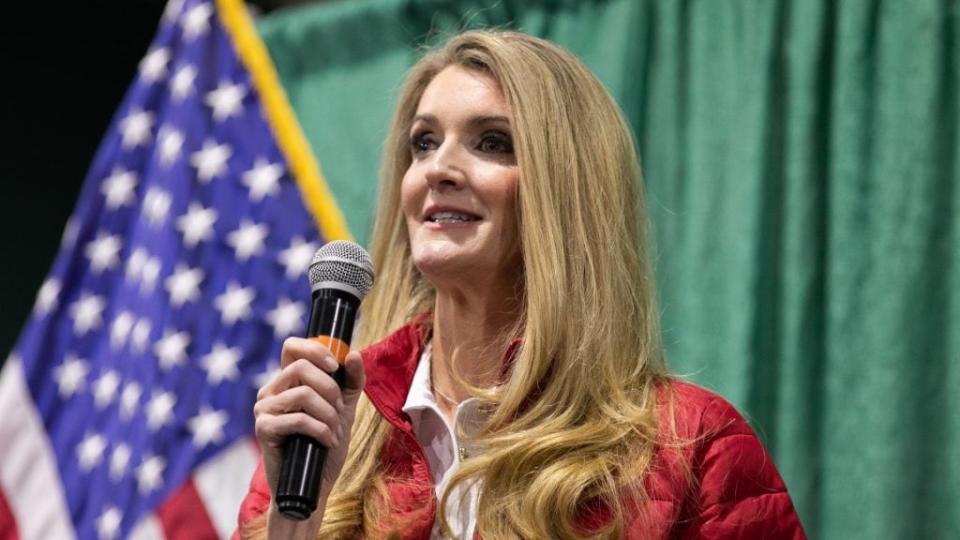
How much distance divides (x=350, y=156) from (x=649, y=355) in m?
1.41

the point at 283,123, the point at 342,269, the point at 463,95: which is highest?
the point at 283,123

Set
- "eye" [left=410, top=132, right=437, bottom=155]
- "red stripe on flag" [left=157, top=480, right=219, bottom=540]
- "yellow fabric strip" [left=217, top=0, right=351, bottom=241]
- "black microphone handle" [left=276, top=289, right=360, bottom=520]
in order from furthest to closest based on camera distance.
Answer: "yellow fabric strip" [left=217, top=0, right=351, bottom=241] < "red stripe on flag" [left=157, top=480, right=219, bottom=540] < "eye" [left=410, top=132, right=437, bottom=155] < "black microphone handle" [left=276, top=289, right=360, bottom=520]

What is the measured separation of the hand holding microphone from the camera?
131 cm

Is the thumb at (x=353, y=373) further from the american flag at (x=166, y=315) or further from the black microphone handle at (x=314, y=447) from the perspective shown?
the american flag at (x=166, y=315)

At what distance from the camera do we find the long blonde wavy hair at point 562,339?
163 cm

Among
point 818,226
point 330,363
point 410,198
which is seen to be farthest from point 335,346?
point 818,226

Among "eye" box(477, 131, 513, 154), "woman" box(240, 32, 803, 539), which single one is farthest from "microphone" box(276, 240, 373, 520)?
"eye" box(477, 131, 513, 154)

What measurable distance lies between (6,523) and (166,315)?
0.59 metres

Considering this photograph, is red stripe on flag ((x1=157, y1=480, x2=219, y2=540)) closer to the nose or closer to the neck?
the neck

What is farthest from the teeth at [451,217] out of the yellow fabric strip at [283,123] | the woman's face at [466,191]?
the yellow fabric strip at [283,123]

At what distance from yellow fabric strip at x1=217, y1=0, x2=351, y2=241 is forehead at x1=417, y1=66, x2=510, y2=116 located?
1.00m

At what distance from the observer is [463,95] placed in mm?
1904

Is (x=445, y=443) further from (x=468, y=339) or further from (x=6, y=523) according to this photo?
(x=6, y=523)

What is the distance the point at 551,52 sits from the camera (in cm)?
193
